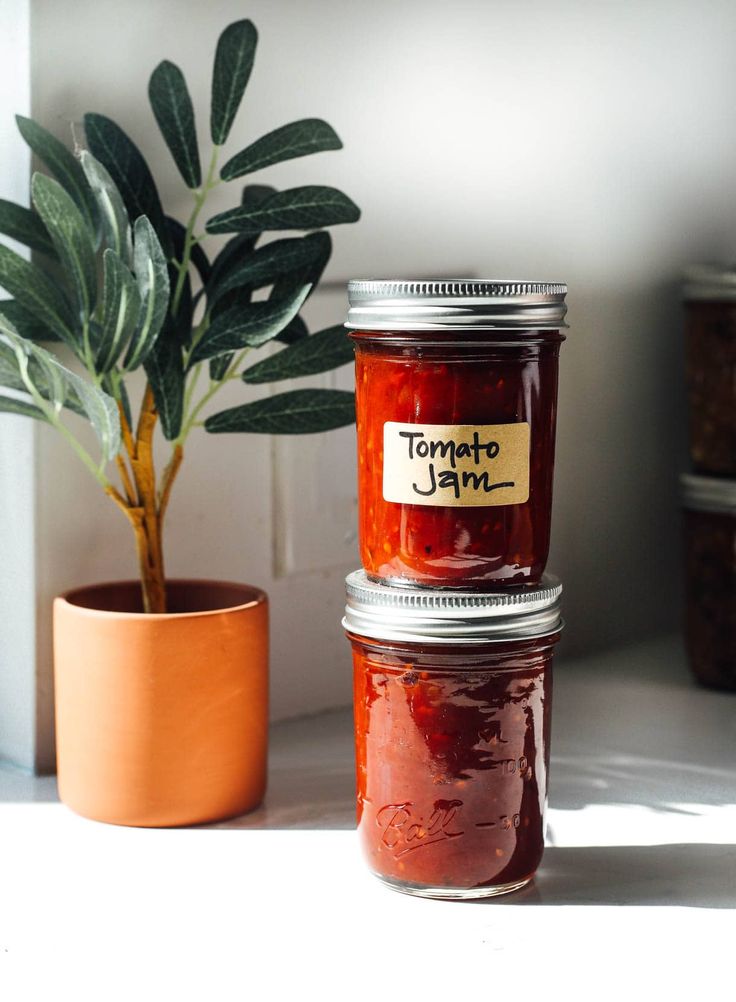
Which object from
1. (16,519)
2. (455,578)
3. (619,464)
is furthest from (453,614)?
(619,464)

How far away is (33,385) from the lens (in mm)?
785

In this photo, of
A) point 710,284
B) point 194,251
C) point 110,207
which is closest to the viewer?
point 110,207

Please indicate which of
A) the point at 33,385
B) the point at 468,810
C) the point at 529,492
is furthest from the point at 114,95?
the point at 468,810

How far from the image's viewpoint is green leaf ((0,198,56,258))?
0.82 m

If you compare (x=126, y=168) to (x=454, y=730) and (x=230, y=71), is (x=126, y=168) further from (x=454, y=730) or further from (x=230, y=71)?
(x=454, y=730)

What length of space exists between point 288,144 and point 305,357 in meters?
0.13

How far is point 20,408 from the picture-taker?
0.81 metres

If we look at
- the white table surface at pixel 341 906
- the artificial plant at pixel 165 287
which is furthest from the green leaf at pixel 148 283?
the white table surface at pixel 341 906

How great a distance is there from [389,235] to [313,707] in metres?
0.38

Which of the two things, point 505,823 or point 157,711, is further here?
point 157,711

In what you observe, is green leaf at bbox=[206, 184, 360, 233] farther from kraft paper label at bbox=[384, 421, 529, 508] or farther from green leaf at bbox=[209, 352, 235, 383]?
kraft paper label at bbox=[384, 421, 529, 508]

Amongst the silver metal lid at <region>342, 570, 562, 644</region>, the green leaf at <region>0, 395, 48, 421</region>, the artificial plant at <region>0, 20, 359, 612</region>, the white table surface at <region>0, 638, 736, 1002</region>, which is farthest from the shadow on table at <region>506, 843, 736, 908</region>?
the green leaf at <region>0, 395, 48, 421</region>

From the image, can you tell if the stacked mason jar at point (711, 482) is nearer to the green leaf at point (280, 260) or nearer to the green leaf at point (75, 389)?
the green leaf at point (280, 260)

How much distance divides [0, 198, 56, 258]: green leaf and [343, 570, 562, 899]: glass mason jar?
30 centimetres
